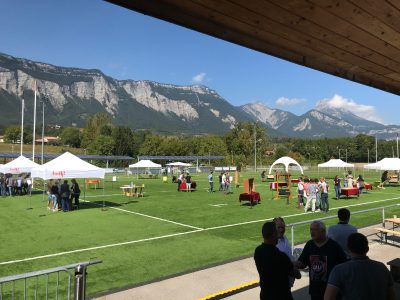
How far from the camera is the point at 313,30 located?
405cm

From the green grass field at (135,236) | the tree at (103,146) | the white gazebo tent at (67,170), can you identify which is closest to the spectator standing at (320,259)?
the green grass field at (135,236)

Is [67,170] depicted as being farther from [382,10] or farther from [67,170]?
[382,10]

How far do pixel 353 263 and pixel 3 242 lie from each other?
11180mm

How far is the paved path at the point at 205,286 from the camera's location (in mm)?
5883

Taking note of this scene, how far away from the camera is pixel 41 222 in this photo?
14164mm

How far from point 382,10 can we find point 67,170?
15.4 meters

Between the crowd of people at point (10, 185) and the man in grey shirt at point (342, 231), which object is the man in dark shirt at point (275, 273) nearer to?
the man in grey shirt at point (342, 231)

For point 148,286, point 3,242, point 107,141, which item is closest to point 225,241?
point 148,286

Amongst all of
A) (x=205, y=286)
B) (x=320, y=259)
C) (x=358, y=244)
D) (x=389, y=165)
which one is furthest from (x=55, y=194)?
(x=389, y=165)

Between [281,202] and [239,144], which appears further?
[239,144]

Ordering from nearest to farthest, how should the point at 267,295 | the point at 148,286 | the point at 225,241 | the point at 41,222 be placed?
the point at 267,295, the point at 148,286, the point at 225,241, the point at 41,222

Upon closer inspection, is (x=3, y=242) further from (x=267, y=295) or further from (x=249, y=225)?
(x=267, y=295)

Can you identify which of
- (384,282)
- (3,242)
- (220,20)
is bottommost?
(3,242)

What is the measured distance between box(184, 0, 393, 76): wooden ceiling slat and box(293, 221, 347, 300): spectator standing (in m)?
2.48
